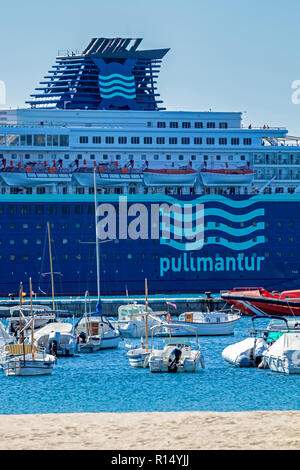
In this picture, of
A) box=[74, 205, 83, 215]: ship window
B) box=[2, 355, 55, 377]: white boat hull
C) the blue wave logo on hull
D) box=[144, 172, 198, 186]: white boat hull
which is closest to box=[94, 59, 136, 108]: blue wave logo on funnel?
the blue wave logo on hull

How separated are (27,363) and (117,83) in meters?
26.7

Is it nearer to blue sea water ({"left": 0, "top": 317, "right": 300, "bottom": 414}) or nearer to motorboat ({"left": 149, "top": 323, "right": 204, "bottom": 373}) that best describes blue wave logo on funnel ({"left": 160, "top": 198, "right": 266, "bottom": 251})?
blue sea water ({"left": 0, "top": 317, "right": 300, "bottom": 414})

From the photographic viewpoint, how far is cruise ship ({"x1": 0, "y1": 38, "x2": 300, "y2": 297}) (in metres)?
43.4

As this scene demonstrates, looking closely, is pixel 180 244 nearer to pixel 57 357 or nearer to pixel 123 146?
pixel 123 146

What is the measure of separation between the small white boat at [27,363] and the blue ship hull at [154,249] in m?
19.0

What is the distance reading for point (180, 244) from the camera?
44656mm

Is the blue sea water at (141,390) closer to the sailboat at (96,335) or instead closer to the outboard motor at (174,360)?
the outboard motor at (174,360)

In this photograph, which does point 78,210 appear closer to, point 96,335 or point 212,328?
point 212,328

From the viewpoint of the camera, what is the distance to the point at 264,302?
40125mm

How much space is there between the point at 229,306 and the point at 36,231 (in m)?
8.36

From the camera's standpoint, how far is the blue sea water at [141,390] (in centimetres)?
1884

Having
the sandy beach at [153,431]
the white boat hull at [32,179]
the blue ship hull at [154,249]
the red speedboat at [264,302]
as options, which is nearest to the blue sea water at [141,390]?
the sandy beach at [153,431]

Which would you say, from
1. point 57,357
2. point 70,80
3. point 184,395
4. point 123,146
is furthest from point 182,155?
point 184,395

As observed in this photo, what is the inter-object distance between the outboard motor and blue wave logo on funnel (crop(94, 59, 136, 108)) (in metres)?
24.7
